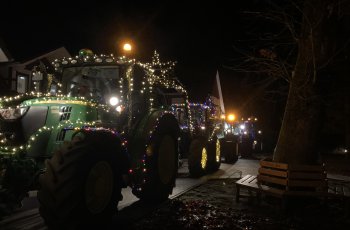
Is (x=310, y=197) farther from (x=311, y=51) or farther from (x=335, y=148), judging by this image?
(x=335, y=148)

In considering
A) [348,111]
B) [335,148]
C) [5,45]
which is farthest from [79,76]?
[335,148]

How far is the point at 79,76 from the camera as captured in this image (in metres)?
7.35

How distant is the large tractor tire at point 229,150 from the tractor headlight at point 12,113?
1150cm

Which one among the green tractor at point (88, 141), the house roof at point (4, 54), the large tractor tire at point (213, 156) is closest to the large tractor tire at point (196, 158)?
the large tractor tire at point (213, 156)

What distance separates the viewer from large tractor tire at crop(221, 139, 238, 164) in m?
16.4

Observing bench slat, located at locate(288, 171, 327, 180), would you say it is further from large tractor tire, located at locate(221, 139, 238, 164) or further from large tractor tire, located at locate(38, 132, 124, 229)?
large tractor tire, located at locate(221, 139, 238, 164)

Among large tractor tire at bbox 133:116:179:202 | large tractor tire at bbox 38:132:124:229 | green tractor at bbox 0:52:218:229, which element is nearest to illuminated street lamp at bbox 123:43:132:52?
green tractor at bbox 0:52:218:229

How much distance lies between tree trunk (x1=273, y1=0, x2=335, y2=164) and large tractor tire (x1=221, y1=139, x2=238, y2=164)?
8.25 m

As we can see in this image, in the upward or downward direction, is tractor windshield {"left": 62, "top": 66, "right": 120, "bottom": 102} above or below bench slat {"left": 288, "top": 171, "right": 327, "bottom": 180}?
→ above

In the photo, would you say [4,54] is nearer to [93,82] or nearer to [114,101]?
[93,82]

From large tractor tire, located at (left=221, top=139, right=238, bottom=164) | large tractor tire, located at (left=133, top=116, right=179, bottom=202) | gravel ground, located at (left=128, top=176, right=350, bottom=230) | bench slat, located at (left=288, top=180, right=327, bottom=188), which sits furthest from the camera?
large tractor tire, located at (left=221, top=139, right=238, bottom=164)

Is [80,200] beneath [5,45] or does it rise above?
beneath

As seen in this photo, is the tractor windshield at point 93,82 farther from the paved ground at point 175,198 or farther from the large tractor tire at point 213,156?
the large tractor tire at point 213,156

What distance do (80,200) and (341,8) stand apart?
6.35 meters
